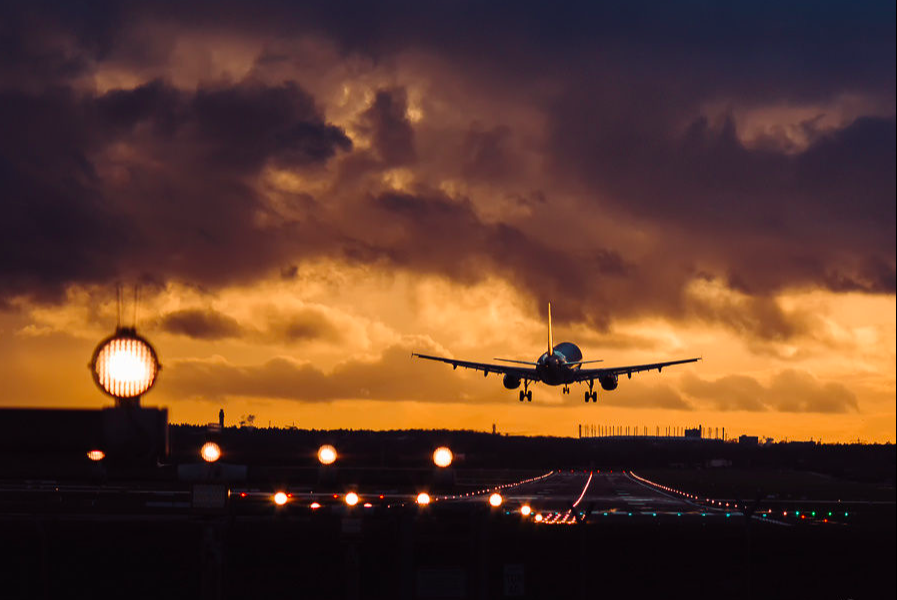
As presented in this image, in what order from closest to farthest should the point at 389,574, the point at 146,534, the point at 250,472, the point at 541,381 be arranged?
the point at 250,472 → the point at 389,574 → the point at 146,534 → the point at 541,381

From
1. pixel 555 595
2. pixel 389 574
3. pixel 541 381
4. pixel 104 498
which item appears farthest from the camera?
pixel 541 381

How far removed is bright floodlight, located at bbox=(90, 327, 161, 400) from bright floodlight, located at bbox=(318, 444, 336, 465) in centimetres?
572

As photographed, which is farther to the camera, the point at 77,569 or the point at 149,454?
the point at 77,569

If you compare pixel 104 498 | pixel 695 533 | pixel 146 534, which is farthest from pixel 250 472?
pixel 104 498

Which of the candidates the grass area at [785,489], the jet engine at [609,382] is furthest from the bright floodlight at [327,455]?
the jet engine at [609,382]

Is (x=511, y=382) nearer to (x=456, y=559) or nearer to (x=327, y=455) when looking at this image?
(x=456, y=559)

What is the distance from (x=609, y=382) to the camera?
418ft

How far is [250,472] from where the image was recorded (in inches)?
633

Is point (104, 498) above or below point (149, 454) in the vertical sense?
below

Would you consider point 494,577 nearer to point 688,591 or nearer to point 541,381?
point 688,591

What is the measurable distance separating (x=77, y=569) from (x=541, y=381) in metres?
76.1

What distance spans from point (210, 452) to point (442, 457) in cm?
348

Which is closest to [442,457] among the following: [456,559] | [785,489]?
[456,559]

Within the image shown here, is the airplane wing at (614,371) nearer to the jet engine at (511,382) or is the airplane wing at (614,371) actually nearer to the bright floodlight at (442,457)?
the jet engine at (511,382)
